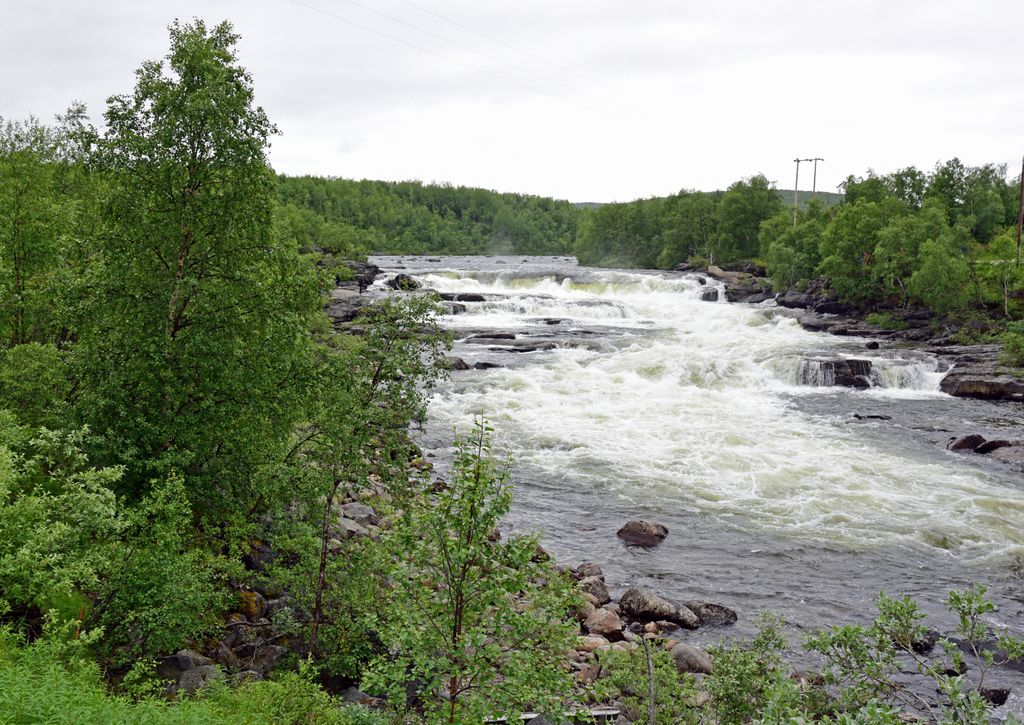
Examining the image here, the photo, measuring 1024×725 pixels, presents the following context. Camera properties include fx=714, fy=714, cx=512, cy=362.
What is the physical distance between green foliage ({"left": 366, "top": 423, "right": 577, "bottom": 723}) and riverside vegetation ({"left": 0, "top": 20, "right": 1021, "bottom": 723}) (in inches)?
1.2

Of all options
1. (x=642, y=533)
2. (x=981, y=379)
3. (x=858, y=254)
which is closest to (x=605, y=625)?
(x=642, y=533)

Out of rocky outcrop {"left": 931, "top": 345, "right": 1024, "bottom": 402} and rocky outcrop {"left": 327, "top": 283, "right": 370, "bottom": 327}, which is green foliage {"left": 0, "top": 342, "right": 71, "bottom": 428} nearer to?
rocky outcrop {"left": 327, "top": 283, "right": 370, "bottom": 327}

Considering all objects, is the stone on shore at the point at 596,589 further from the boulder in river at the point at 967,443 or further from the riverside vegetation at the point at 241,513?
the boulder in river at the point at 967,443

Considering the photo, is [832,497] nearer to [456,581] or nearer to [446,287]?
[456,581]

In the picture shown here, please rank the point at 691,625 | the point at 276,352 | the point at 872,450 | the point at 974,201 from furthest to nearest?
the point at 974,201 → the point at 872,450 → the point at 691,625 → the point at 276,352

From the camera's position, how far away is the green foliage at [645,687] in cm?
887

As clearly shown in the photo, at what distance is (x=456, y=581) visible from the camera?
6.84 metres

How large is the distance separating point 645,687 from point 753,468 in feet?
43.3

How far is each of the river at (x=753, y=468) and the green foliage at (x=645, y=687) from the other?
2.70 metres

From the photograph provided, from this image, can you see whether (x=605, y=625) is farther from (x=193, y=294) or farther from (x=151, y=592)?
(x=193, y=294)

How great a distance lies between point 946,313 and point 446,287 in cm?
3739

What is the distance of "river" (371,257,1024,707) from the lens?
15.0 meters

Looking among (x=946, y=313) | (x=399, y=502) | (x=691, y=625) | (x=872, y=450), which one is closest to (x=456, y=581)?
(x=399, y=502)

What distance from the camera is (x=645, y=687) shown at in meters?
9.36
